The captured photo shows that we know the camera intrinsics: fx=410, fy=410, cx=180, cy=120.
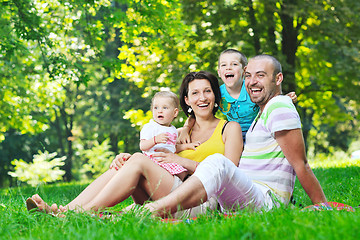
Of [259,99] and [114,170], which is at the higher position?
[259,99]

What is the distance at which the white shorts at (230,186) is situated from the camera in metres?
2.99

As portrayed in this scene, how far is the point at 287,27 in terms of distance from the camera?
12.8 m

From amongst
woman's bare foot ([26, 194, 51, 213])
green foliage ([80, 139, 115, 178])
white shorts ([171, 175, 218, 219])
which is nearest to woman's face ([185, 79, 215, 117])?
white shorts ([171, 175, 218, 219])

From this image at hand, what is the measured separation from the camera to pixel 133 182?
130 inches

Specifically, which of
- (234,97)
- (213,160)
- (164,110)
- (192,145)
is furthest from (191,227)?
(234,97)

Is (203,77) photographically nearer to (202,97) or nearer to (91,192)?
(202,97)

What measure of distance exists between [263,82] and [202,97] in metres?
0.75

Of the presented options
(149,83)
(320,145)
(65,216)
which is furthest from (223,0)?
(320,145)

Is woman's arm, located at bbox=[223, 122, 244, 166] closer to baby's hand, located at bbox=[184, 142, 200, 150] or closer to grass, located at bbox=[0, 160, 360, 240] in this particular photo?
baby's hand, located at bbox=[184, 142, 200, 150]

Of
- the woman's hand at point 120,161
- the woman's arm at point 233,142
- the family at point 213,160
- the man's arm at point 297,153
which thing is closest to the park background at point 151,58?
the family at point 213,160

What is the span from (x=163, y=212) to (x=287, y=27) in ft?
36.4

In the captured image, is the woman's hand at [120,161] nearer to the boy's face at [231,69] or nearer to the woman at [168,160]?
the woman at [168,160]

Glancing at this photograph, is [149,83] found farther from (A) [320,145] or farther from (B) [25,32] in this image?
(A) [320,145]

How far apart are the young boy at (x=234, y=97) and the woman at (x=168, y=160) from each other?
0.62 ft
